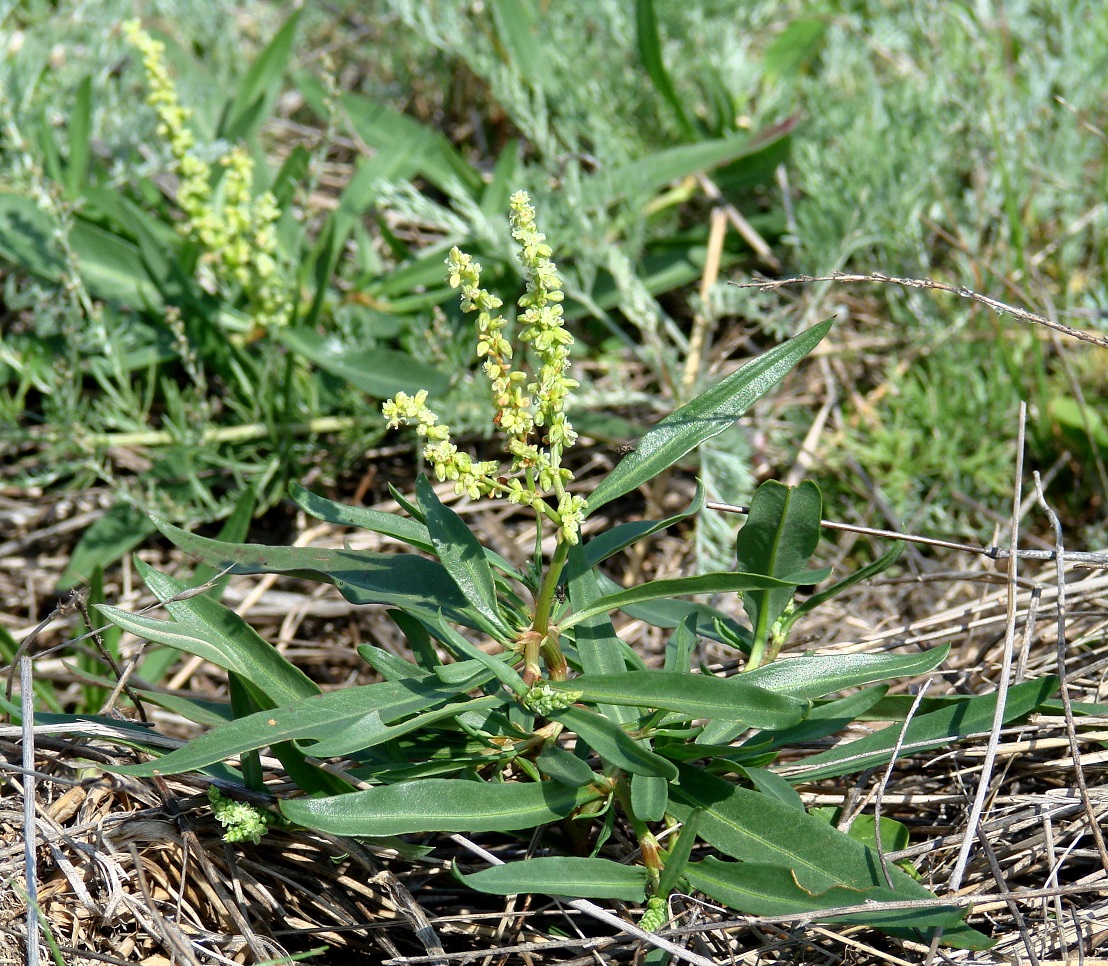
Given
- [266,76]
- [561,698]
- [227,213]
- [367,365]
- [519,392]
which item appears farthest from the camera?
[266,76]

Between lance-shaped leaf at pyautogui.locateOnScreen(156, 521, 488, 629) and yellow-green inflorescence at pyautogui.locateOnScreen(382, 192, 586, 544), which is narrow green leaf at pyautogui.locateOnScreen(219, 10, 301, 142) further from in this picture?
yellow-green inflorescence at pyautogui.locateOnScreen(382, 192, 586, 544)

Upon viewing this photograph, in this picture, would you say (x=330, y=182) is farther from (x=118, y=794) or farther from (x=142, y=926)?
(x=142, y=926)

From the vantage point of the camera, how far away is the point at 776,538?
1.57 m

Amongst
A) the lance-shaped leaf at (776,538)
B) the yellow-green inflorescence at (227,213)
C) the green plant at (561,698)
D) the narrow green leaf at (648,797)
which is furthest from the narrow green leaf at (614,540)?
the yellow-green inflorescence at (227,213)

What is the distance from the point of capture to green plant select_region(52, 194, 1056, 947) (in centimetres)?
131

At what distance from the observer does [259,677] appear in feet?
5.15

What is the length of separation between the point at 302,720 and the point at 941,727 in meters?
0.99

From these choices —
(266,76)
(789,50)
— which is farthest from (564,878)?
(789,50)

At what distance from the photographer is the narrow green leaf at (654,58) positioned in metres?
2.92

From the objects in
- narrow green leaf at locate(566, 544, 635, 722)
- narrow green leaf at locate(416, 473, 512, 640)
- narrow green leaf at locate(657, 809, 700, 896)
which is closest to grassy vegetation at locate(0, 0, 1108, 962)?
narrow green leaf at locate(566, 544, 635, 722)

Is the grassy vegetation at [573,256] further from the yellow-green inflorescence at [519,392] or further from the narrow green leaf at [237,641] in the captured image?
the yellow-green inflorescence at [519,392]

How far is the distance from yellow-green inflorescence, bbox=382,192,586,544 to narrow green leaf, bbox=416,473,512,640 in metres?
0.14

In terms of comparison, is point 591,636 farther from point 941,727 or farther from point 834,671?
point 941,727

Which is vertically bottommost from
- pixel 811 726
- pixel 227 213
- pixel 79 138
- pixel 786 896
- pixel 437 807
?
pixel 786 896
